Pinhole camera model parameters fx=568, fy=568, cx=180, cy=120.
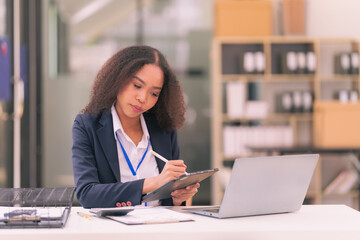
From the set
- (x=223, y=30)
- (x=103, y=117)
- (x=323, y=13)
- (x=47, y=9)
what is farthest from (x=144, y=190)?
(x=47, y=9)

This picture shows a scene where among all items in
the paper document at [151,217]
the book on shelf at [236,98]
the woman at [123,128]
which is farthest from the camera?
the book on shelf at [236,98]

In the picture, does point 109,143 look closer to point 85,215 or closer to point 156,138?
point 156,138

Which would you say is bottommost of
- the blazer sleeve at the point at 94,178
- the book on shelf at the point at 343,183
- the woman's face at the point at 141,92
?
the book on shelf at the point at 343,183

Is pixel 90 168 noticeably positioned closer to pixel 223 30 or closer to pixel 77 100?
pixel 223 30

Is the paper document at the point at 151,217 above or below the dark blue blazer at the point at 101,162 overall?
below

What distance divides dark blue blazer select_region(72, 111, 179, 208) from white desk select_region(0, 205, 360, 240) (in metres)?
0.25

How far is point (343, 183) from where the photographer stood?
5.32 meters

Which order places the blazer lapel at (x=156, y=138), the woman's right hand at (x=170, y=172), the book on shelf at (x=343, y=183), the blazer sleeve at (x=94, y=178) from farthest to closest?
the book on shelf at (x=343, y=183) → the blazer lapel at (x=156, y=138) → the blazer sleeve at (x=94, y=178) → the woman's right hand at (x=170, y=172)

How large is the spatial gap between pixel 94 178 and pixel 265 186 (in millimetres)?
707

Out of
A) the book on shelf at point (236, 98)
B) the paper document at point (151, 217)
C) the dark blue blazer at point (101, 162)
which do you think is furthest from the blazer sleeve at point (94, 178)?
the book on shelf at point (236, 98)

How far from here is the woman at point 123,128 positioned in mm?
2141

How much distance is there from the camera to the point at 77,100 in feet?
21.6

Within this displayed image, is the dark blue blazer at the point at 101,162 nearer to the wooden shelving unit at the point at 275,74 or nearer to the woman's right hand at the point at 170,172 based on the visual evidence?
the woman's right hand at the point at 170,172

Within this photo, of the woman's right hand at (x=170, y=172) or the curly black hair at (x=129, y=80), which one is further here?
the curly black hair at (x=129, y=80)
